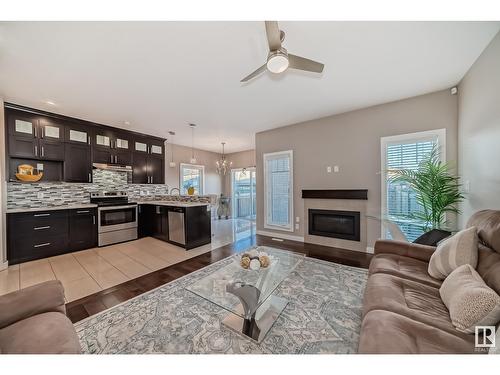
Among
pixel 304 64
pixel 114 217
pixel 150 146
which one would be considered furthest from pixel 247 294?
pixel 150 146

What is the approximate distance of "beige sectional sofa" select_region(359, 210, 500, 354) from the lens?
2.99 feet

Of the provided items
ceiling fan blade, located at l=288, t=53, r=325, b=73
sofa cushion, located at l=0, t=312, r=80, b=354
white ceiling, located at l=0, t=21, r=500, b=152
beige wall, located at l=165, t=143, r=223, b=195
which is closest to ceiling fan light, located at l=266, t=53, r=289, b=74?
ceiling fan blade, located at l=288, t=53, r=325, b=73

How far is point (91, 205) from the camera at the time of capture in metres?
3.88

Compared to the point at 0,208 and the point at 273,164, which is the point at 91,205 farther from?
the point at 273,164

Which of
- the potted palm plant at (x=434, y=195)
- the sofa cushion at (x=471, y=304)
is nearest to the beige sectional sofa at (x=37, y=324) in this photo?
the sofa cushion at (x=471, y=304)

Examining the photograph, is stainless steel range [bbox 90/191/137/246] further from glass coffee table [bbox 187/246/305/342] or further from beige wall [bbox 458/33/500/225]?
beige wall [bbox 458/33/500/225]

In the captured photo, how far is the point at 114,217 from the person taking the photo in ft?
13.7

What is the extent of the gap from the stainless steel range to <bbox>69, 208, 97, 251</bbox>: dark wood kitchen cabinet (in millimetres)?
97

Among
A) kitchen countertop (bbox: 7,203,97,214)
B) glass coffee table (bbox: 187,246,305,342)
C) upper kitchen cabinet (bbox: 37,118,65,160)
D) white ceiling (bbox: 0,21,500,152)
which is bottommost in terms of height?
glass coffee table (bbox: 187,246,305,342)

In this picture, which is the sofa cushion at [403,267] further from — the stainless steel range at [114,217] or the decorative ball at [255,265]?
the stainless steel range at [114,217]
